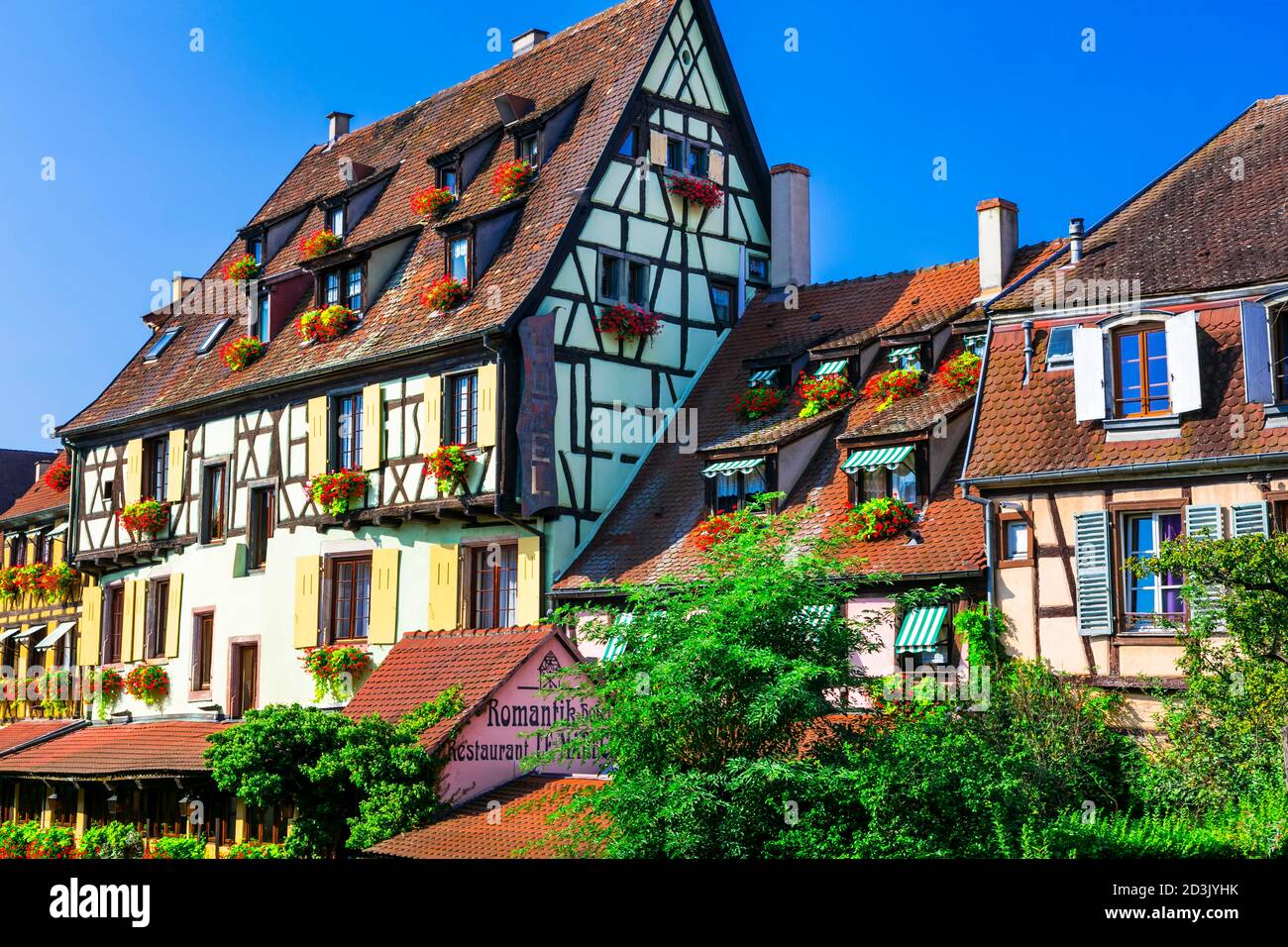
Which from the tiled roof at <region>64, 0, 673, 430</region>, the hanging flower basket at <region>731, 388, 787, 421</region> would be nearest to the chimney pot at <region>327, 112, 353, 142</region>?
the tiled roof at <region>64, 0, 673, 430</region>

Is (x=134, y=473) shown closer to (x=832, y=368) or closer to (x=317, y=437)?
(x=317, y=437)

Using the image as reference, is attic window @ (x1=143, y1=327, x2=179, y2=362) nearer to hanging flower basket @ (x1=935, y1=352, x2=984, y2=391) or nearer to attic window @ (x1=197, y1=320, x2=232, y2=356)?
attic window @ (x1=197, y1=320, x2=232, y2=356)

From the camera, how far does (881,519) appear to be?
21672 mm

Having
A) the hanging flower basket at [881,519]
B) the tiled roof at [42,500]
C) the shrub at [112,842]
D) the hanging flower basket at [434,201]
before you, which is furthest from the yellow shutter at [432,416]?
the tiled roof at [42,500]

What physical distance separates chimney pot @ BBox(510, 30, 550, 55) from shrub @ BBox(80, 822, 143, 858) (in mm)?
16518

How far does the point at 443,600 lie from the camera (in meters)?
25.4

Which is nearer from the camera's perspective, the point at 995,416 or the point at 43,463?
the point at 995,416

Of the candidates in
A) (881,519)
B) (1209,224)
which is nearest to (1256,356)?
(1209,224)

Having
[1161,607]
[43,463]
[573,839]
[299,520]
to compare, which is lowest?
[573,839]

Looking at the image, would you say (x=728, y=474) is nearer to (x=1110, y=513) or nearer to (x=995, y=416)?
(x=995, y=416)

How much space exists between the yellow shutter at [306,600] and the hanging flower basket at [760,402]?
300 inches
